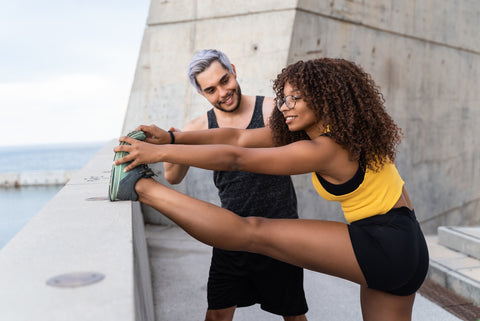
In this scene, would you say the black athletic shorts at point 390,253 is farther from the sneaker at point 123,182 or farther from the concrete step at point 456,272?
the concrete step at point 456,272

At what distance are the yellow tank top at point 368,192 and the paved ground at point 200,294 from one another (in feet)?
4.73

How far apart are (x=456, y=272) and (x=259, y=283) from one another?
1933 mm

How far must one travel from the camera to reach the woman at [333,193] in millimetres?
1623

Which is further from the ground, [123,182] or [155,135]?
[155,135]

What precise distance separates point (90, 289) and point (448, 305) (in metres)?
2.85

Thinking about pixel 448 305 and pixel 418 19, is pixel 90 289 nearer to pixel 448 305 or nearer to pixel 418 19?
pixel 448 305

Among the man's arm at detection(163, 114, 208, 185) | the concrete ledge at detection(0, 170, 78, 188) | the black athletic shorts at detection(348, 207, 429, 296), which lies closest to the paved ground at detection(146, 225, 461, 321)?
the man's arm at detection(163, 114, 208, 185)

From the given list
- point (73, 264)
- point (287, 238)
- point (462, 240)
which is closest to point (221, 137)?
point (287, 238)

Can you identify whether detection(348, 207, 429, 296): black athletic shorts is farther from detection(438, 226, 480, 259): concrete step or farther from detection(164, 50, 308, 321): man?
detection(438, 226, 480, 259): concrete step

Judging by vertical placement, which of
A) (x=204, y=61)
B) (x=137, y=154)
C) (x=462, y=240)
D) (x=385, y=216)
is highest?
(x=204, y=61)

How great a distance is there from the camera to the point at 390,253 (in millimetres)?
1604

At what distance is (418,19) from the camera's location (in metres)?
6.41

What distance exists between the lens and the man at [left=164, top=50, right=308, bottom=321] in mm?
2107

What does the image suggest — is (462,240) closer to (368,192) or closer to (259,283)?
(259,283)
